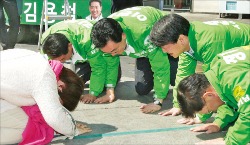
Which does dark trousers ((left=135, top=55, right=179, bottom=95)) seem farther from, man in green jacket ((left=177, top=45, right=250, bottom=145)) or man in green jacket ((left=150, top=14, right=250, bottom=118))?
man in green jacket ((left=177, top=45, right=250, bottom=145))

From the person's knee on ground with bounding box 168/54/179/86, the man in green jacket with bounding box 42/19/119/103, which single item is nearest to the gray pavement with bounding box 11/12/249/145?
the man in green jacket with bounding box 42/19/119/103

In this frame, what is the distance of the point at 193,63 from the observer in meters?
3.51

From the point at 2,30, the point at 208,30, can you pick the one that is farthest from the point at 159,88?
the point at 2,30

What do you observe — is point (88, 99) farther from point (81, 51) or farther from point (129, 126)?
point (129, 126)

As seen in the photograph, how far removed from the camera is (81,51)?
3881 mm

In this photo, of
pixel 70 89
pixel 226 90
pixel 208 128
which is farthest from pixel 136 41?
pixel 226 90

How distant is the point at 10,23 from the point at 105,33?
4.02 metres

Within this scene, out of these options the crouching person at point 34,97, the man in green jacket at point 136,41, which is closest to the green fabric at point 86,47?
the man in green jacket at point 136,41

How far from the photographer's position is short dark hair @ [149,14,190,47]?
3.12 metres

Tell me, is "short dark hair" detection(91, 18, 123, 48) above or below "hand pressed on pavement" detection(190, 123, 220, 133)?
above

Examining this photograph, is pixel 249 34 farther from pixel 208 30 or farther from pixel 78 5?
pixel 78 5

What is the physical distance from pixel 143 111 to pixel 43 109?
1366 mm

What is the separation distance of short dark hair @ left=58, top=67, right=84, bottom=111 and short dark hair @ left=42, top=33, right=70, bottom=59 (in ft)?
2.78

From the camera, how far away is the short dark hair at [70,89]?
8.86 feet
